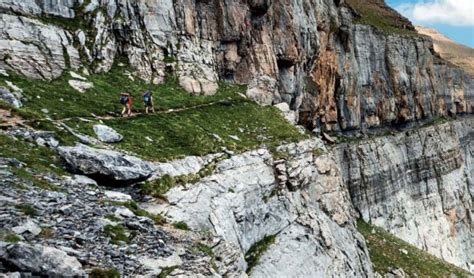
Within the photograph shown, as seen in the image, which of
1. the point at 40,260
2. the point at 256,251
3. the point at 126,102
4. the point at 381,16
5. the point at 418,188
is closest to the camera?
the point at 40,260

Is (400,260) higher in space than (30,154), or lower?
lower

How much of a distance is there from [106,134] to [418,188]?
69.8m

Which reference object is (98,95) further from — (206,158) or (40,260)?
(40,260)

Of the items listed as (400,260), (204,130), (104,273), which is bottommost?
(400,260)

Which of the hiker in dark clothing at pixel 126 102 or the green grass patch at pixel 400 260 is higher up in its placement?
the hiker in dark clothing at pixel 126 102

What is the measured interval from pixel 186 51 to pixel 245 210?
2033cm

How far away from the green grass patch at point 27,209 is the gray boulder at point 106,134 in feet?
28.6

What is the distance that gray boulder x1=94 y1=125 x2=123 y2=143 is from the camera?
22.0 m

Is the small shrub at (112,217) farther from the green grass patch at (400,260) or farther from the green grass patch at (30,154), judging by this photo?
the green grass patch at (400,260)

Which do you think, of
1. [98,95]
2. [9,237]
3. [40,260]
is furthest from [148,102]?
[40,260]

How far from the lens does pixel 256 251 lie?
2542 centimetres

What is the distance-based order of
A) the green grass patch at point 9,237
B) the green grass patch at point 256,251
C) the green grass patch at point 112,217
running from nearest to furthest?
1. the green grass patch at point 9,237
2. the green grass patch at point 112,217
3. the green grass patch at point 256,251

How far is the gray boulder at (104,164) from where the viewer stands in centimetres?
1791

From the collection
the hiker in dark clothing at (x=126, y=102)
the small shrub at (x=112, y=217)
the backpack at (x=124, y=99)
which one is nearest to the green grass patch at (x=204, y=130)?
the hiker in dark clothing at (x=126, y=102)
